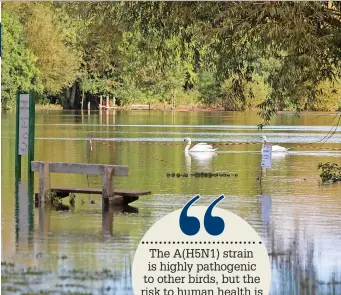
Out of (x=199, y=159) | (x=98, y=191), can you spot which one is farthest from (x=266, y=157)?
(x=199, y=159)

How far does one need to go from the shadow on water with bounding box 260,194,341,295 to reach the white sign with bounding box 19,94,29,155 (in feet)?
21.1

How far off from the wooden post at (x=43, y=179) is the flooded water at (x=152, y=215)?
0.28 meters

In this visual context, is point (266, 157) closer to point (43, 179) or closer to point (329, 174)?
point (329, 174)

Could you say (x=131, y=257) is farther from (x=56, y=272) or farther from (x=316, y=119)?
(x=316, y=119)

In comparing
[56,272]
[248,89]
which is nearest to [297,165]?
[248,89]

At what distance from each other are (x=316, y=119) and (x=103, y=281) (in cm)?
5094

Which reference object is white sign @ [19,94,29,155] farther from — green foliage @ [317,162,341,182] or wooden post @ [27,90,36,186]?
green foliage @ [317,162,341,182]

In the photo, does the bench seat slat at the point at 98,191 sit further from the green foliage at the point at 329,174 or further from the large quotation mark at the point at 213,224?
the green foliage at the point at 329,174

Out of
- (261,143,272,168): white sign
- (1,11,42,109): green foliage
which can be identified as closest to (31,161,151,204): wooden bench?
(261,143,272,168): white sign

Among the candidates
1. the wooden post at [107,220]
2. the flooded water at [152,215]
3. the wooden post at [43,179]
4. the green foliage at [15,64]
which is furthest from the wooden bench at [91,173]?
the green foliage at [15,64]

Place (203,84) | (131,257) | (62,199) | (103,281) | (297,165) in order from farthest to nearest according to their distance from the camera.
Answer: (203,84), (297,165), (62,199), (131,257), (103,281)

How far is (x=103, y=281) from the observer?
11172 millimetres

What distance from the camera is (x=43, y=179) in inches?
691

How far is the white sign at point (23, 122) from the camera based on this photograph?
19.9 m
